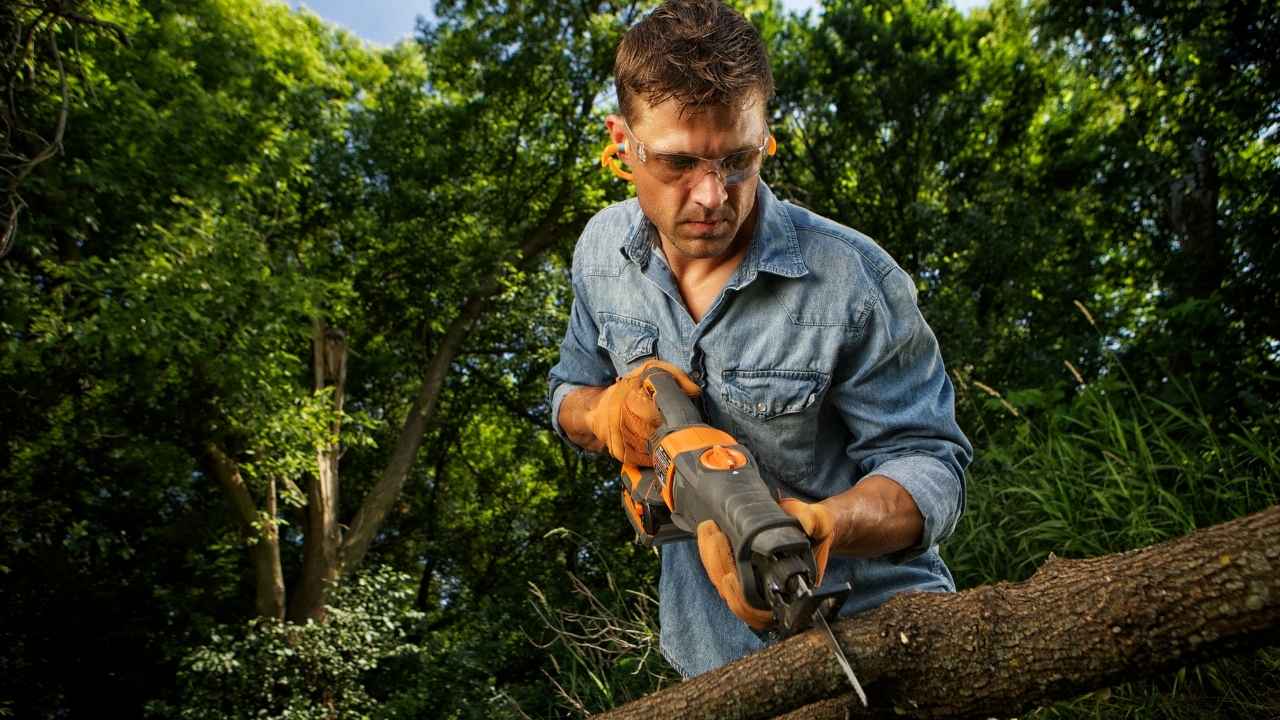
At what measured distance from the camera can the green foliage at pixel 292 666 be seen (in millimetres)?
7863

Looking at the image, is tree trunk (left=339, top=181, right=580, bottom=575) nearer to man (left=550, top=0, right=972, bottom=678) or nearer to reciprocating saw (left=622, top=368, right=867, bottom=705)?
man (left=550, top=0, right=972, bottom=678)

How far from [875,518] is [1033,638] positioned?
0.99 feet

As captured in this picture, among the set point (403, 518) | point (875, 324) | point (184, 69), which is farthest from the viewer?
point (403, 518)

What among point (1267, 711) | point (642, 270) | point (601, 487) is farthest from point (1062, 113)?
point (642, 270)

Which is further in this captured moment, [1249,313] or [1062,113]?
[1062,113]

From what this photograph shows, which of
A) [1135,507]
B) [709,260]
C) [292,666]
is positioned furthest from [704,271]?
[292,666]

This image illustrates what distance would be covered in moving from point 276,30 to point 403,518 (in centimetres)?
749

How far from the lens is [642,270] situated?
6.11 ft

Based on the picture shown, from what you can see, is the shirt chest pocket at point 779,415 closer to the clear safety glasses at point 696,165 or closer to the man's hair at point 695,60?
the clear safety glasses at point 696,165

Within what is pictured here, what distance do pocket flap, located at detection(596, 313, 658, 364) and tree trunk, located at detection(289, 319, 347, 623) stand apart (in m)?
8.10

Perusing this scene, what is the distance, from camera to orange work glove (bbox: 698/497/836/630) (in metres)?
1.30

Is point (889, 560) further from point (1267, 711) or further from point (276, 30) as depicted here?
point (276, 30)

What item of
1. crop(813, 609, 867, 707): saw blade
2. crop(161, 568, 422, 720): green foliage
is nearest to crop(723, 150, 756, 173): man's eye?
crop(813, 609, 867, 707): saw blade

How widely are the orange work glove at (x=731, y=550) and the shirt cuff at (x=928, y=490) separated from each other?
0.72 feet
